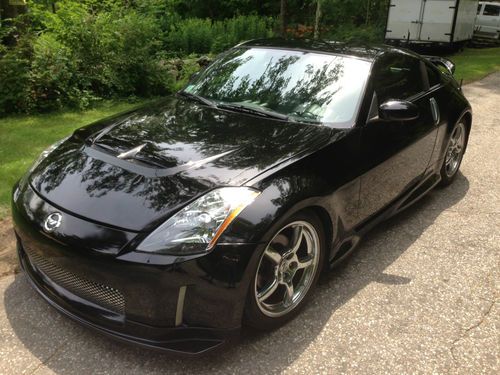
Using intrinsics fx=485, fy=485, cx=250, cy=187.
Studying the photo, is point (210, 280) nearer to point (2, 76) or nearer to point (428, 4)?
point (2, 76)

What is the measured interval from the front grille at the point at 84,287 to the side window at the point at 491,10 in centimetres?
2447

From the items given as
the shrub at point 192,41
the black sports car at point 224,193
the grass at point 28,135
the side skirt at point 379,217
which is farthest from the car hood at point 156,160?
the shrub at point 192,41

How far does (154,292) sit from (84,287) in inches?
17.4

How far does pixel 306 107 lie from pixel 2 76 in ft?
18.3

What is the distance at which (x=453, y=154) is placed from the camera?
489 cm

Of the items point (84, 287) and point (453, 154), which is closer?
point (84, 287)

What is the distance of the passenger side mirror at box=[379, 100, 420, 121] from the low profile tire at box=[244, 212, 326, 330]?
0.99 meters

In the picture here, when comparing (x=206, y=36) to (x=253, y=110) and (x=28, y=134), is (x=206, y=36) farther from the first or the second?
(x=253, y=110)

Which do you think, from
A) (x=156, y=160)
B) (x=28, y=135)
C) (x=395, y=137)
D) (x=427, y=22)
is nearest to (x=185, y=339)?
(x=156, y=160)

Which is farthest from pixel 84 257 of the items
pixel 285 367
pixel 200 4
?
pixel 200 4

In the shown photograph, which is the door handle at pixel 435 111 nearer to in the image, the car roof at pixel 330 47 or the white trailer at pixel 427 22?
the car roof at pixel 330 47

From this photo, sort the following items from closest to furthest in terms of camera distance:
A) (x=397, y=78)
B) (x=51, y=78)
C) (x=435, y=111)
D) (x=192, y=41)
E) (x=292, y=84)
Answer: (x=292, y=84) → (x=397, y=78) → (x=435, y=111) → (x=51, y=78) → (x=192, y=41)

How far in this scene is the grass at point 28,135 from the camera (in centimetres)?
481

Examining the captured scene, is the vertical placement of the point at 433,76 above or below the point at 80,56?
above
